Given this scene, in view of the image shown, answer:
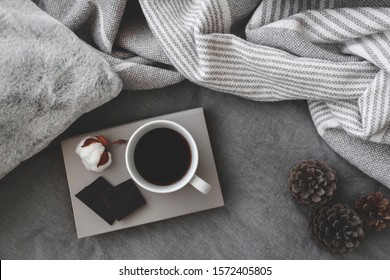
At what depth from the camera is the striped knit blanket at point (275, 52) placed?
0.61 meters

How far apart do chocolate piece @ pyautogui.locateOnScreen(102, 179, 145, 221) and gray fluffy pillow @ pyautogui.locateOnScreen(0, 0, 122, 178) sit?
12 cm

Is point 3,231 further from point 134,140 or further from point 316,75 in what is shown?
point 316,75

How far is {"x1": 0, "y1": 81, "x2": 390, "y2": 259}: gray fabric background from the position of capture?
0.66m

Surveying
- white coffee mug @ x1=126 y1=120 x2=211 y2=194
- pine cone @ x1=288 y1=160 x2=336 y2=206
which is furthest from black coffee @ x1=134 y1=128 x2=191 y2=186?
pine cone @ x1=288 y1=160 x2=336 y2=206

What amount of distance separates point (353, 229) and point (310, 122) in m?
0.18

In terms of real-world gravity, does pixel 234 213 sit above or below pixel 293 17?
below

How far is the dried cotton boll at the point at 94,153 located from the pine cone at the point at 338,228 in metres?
0.33

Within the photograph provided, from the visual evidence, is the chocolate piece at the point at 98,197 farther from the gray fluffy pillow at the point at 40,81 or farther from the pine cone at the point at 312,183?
the pine cone at the point at 312,183

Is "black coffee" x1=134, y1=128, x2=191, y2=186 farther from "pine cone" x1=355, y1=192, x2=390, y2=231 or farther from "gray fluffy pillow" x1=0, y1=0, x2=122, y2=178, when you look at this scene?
"pine cone" x1=355, y1=192, x2=390, y2=231

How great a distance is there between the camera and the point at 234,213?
663 millimetres

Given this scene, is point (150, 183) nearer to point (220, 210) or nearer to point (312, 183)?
point (220, 210)

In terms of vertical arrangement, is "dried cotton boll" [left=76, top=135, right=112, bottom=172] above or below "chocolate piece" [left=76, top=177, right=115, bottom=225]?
above

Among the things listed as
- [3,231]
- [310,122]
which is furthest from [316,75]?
[3,231]
